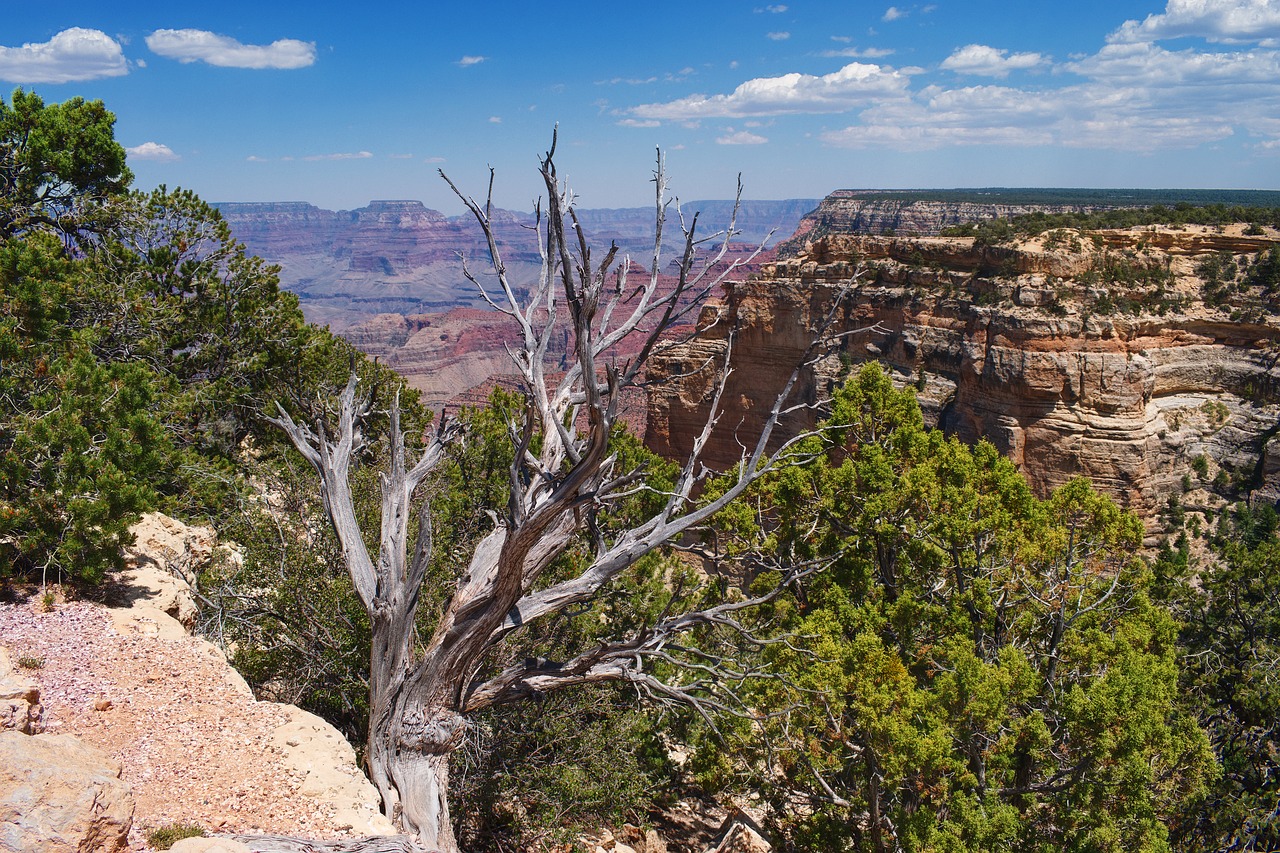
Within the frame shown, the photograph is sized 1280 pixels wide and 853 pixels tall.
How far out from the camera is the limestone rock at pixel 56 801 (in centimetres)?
527

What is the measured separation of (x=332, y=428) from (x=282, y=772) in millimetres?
9207

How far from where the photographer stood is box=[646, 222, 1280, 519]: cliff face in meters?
38.2

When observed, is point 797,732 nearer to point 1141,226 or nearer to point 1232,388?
point 1232,388

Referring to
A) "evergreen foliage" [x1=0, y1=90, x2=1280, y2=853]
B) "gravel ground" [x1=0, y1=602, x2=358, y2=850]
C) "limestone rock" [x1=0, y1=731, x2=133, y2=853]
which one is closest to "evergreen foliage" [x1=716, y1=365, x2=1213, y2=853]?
"evergreen foliage" [x1=0, y1=90, x2=1280, y2=853]

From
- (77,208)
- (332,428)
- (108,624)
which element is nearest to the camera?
(108,624)

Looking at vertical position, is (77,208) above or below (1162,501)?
above

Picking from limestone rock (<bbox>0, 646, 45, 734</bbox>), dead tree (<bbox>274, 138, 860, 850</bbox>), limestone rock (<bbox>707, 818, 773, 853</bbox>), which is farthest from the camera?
limestone rock (<bbox>707, 818, 773, 853</bbox>)

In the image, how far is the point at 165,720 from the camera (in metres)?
8.35

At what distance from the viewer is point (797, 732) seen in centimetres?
1138

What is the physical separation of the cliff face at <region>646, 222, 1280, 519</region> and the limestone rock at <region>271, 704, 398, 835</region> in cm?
2851

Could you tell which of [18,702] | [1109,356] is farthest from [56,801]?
[1109,356]

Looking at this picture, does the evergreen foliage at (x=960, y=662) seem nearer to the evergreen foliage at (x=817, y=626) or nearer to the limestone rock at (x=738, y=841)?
the evergreen foliage at (x=817, y=626)

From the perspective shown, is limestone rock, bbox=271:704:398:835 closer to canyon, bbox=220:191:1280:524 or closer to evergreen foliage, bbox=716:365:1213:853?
evergreen foliage, bbox=716:365:1213:853

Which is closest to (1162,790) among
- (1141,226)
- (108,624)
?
(108,624)
